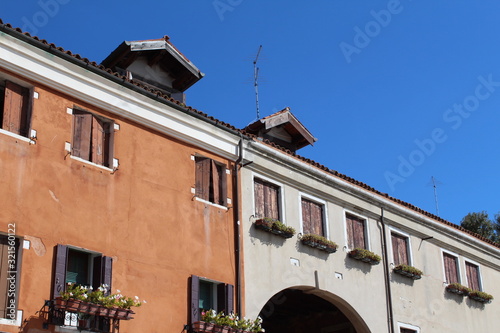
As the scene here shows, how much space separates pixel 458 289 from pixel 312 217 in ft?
25.5

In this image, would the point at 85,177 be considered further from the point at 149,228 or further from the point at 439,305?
the point at 439,305

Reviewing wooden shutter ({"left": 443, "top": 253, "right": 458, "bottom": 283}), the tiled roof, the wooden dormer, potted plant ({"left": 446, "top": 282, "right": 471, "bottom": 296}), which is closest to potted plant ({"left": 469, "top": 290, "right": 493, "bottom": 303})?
potted plant ({"left": 446, "top": 282, "right": 471, "bottom": 296})

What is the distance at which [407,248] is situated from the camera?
92.1ft

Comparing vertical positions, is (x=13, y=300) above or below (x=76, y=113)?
below

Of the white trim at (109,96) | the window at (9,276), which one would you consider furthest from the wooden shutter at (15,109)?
the window at (9,276)

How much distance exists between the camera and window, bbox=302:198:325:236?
78.9ft

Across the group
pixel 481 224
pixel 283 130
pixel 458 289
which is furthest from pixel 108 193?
pixel 481 224

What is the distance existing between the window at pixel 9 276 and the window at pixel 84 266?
99 centimetres

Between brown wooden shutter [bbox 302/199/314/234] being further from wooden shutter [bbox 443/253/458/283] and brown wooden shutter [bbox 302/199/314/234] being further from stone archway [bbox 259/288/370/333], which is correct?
wooden shutter [bbox 443/253/458/283]

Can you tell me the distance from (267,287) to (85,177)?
6.44 m

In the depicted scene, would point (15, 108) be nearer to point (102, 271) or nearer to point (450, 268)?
point (102, 271)

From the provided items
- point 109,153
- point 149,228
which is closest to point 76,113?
point 109,153

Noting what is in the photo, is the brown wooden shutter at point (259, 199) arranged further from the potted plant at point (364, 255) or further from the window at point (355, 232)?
the window at point (355, 232)

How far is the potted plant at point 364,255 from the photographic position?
24.9m
